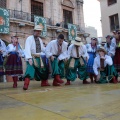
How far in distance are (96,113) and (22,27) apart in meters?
12.9

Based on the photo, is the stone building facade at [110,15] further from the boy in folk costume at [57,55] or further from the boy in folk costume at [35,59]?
the boy in folk costume at [35,59]

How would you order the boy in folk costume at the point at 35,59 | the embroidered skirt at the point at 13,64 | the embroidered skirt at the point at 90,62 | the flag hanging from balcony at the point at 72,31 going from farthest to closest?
1. the flag hanging from balcony at the point at 72,31
2. the embroidered skirt at the point at 90,62
3. the embroidered skirt at the point at 13,64
4. the boy in folk costume at the point at 35,59

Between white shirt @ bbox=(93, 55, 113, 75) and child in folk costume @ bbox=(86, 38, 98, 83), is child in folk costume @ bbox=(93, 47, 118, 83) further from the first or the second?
child in folk costume @ bbox=(86, 38, 98, 83)

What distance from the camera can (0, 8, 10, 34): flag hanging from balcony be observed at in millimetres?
12596

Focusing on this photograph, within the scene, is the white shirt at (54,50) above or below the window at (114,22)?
below

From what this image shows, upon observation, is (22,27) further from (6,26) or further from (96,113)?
(96,113)

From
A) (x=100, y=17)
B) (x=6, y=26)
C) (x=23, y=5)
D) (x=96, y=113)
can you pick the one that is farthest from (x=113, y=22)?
(x=96, y=113)

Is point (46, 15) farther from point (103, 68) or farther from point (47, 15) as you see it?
point (103, 68)

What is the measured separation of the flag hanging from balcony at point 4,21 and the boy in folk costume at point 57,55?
→ 824cm

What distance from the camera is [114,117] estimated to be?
1.85 metres

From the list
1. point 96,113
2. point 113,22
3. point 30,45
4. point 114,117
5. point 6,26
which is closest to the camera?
point 114,117

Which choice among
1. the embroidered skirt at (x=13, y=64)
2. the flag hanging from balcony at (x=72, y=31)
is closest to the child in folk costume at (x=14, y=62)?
the embroidered skirt at (x=13, y=64)

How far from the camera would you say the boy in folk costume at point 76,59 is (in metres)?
5.59

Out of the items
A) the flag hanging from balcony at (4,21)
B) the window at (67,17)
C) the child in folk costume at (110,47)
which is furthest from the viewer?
the window at (67,17)
